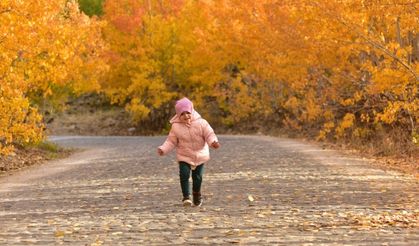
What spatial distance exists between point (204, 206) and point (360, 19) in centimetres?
884

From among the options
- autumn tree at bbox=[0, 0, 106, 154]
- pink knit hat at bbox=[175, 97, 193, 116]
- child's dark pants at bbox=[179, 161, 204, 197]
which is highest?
autumn tree at bbox=[0, 0, 106, 154]

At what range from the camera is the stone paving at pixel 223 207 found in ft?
27.8

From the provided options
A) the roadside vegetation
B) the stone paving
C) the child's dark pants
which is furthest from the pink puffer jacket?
the roadside vegetation

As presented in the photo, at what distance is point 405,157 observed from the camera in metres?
20.2

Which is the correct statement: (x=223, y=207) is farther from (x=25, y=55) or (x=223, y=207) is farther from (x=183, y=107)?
(x=25, y=55)

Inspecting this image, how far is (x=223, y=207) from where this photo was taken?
1093 centimetres

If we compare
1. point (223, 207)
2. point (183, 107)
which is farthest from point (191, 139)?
point (223, 207)

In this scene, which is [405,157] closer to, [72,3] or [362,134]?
[362,134]

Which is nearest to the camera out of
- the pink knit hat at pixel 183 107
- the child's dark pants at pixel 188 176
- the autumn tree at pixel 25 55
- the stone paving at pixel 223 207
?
the stone paving at pixel 223 207

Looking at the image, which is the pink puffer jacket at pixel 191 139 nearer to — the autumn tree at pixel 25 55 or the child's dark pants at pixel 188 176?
the child's dark pants at pixel 188 176

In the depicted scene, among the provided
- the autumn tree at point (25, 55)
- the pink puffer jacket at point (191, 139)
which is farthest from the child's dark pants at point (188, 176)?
the autumn tree at point (25, 55)

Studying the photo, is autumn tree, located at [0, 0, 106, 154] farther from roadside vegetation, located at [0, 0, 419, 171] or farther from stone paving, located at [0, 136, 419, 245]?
stone paving, located at [0, 136, 419, 245]

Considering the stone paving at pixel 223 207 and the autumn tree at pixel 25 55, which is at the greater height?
the autumn tree at pixel 25 55

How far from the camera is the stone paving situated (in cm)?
848
